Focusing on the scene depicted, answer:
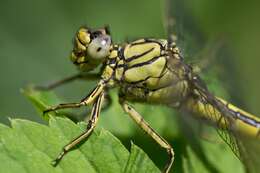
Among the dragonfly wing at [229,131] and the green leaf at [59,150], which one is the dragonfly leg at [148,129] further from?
the green leaf at [59,150]

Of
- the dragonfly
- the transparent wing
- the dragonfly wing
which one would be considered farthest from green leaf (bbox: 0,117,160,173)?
the transparent wing

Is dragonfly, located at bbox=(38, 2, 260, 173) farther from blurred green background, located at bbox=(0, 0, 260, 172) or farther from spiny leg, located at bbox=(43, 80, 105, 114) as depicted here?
Answer: blurred green background, located at bbox=(0, 0, 260, 172)

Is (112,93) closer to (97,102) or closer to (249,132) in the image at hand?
(97,102)

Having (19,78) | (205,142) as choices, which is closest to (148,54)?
(205,142)

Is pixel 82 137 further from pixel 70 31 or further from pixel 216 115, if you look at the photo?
pixel 70 31

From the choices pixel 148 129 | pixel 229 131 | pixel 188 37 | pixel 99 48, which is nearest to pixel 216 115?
pixel 229 131

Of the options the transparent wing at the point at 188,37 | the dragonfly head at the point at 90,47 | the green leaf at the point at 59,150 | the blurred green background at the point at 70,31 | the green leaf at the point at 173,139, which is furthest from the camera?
the blurred green background at the point at 70,31

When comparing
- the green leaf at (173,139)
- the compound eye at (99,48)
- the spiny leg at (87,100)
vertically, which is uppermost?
the compound eye at (99,48)

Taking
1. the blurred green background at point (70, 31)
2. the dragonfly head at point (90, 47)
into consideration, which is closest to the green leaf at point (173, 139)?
the dragonfly head at point (90, 47)
